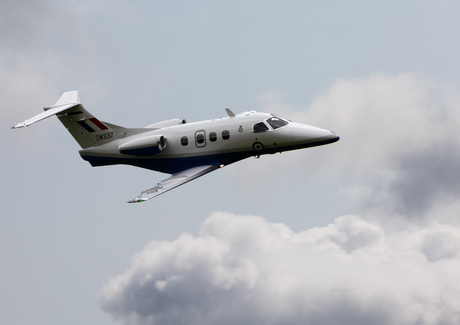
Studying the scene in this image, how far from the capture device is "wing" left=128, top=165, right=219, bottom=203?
129 feet

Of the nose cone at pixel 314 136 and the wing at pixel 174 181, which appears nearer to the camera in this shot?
the wing at pixel 174 181

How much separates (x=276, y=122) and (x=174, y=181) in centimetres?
655

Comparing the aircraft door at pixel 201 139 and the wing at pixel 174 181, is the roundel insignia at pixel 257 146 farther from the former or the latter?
the aircraft door at pixel 201 139

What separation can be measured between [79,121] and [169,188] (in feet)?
29.1


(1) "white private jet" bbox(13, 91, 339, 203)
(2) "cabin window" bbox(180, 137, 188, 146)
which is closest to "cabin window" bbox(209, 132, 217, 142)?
(1) "white private jet" bbox(13, 91, 339, 203)

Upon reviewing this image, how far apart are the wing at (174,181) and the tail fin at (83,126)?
5475mm

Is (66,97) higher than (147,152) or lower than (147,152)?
higher

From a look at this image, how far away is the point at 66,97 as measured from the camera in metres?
47.3

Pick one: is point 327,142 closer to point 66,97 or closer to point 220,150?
point 220,150

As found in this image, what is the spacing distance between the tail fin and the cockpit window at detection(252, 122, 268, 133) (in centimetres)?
843

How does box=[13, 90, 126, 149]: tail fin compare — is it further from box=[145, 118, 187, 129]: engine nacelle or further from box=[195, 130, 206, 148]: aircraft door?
box=[195, 130, 206, 148]: aircraft door

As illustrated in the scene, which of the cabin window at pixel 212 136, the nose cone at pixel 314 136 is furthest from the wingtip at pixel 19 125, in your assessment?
the nose cone at pixel 314 136

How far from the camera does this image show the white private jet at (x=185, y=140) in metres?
41.8

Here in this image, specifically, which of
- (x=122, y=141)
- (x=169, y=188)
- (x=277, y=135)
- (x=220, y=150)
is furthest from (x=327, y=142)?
(x=122, y=141)
